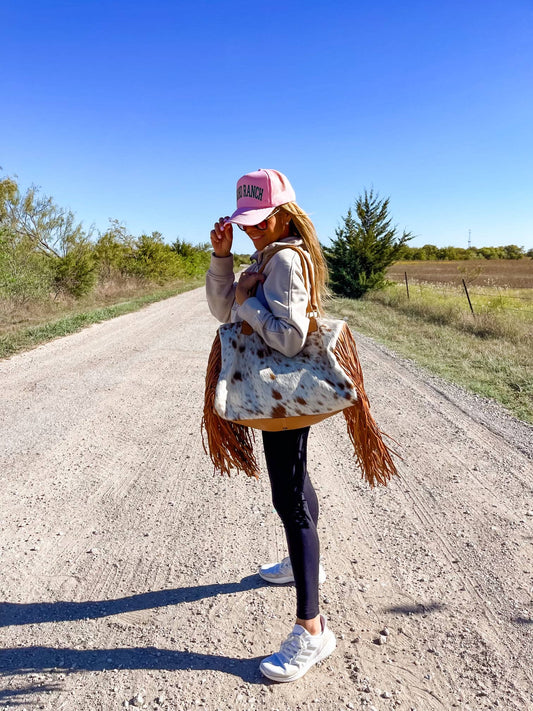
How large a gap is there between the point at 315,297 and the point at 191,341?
733cm

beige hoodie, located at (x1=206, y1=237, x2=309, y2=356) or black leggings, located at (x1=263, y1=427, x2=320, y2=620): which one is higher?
beige hoodie, located at (x1=206, y1=237, x2=309, y2=356)

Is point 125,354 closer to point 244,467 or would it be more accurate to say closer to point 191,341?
point 191,341

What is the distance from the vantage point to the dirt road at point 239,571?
1.76 m

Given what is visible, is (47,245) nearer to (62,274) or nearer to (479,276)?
(62,274)

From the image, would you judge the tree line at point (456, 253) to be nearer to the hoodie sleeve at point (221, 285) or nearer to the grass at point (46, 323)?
the grass at point (46, 323)

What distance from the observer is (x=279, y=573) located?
7.71ft

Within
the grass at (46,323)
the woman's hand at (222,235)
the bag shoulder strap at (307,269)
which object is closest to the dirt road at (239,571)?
the bag shoulder strap at (307,269)

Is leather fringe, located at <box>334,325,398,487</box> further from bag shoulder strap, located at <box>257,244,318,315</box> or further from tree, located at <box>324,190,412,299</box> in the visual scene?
tree, located at <box>324,190,412,299</box>

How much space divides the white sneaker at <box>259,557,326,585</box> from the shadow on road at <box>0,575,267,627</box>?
0.05 m

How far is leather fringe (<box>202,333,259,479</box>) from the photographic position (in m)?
1.87

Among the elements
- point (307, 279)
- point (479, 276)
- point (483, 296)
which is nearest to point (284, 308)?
point (307, 279)

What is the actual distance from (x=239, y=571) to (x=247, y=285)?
153cm

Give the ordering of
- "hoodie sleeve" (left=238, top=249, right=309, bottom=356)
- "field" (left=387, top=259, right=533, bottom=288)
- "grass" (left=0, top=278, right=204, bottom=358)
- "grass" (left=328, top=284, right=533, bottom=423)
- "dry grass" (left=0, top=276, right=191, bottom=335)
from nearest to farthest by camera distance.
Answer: "hoodie sleeve" (left=238, top=249, right=309, bottom=356) < "grass" (left=328, top=284, right=533, bottom=423) < "grass" (left=0, top=278, right=204, bottom=358) < "dry grass" (left=0, top=276, right=191, bottom=335) < "field" (left=387, top=259, right=533, bottom=288)

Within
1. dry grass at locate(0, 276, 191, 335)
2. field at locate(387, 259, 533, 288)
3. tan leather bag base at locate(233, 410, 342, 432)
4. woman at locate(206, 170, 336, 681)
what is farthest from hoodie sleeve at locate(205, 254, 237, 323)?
field at locate(387, 259, 533, 288)
